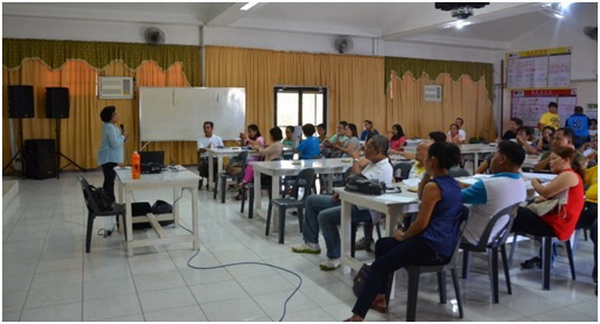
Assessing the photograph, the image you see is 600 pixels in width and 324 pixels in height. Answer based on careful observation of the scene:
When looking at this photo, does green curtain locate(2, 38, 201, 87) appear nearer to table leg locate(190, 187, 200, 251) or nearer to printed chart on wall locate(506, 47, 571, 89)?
table leg locate(190, 187, 200, 251)

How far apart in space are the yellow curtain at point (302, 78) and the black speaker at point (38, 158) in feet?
9.96

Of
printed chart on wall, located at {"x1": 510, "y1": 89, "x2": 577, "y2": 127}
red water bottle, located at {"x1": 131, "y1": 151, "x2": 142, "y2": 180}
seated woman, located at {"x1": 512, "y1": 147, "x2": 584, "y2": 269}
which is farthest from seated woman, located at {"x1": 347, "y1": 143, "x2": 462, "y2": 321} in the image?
printed chart on wall, located at {"x1": 510, "y1": 89, "x2": 577, "y2": 127}

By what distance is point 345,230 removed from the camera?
381cm

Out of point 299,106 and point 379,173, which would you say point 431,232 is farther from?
point 299,106

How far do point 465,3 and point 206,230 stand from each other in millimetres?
3380

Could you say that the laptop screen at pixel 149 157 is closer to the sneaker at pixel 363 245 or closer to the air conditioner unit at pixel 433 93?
the sneaker at pixel 363 245

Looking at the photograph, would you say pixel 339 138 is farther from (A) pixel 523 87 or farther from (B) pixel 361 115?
(A) pixel 523 87

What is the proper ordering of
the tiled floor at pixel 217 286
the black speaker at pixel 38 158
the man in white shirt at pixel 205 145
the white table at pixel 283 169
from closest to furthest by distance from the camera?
the tiled floor at pixel 217 286, the white table at pixel 283 169, the man in white shirt at pixel 205 145, the black speaker at pixel 38 158

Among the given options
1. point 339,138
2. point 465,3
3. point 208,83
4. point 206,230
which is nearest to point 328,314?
point 206,230

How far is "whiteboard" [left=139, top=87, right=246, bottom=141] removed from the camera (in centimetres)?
1004

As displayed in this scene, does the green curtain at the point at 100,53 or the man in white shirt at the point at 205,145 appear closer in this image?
the man in white shirt at the point at 205,145

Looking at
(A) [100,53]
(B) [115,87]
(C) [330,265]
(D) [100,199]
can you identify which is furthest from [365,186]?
(A) [100,53]

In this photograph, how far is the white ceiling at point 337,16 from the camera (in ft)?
30.1

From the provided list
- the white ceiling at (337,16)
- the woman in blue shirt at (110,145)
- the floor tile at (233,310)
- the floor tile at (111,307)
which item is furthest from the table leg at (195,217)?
the white ceiling at (337,16)
